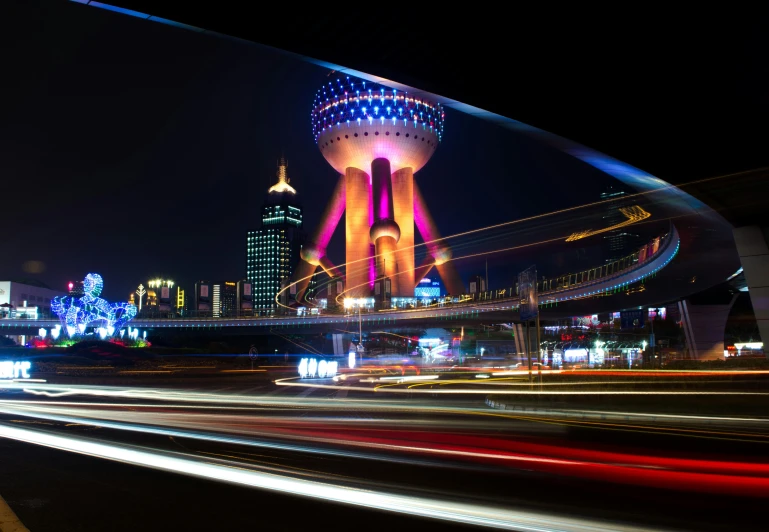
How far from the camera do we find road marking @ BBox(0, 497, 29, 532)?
630cm

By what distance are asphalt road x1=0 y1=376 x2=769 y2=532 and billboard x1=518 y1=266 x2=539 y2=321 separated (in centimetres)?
503

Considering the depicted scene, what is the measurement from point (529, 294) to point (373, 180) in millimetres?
90289

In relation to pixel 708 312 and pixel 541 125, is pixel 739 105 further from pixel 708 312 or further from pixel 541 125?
pixel 708 312

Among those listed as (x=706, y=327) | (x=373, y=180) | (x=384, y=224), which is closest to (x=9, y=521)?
(x=706, y=327)

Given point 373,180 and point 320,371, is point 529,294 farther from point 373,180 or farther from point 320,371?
point 373,180

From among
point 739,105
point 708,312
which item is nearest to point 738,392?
point 739,105

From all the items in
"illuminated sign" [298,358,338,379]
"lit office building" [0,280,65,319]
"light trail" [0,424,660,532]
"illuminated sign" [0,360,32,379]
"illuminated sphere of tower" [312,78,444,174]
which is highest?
"illuminated sphere of tower" [312,78,444,174]

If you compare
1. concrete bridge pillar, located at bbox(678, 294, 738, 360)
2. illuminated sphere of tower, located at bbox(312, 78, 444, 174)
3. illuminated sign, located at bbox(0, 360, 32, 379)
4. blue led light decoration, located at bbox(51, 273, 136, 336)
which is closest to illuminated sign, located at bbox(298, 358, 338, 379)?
illuminated sign, located at bbox(0, 360, 32, 379)

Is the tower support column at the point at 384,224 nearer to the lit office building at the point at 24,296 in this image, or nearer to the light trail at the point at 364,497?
the lit office building at the point at 24,296

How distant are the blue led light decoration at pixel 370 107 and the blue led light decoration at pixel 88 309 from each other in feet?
189

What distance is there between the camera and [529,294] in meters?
20.5

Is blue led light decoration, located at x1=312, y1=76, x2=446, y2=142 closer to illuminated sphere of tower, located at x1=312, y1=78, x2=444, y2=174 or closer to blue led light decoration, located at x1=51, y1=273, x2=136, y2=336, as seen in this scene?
illuminated sphere of tower, located at x1=312, y1=78, x2=444, y2=174

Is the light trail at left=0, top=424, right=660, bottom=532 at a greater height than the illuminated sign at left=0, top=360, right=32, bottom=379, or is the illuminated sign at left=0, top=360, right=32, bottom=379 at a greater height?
the illuminated sign at left=0, top=360, right=32, bottom=379

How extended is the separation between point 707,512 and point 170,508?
6.02 m
